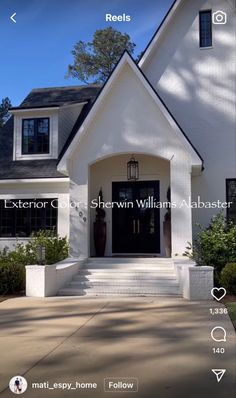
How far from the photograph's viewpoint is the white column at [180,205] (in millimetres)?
11320

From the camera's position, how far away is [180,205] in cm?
1147

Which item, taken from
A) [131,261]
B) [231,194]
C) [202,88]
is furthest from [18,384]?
[202,88]

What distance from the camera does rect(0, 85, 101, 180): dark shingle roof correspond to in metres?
13.2

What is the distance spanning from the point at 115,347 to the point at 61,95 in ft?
41.7

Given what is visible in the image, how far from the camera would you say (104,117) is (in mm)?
11945

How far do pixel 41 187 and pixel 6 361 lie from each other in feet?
29.1

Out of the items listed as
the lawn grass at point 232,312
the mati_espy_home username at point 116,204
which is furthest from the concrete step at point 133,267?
the lawn grass at point 232,312

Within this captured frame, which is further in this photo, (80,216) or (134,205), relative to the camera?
(134,205)

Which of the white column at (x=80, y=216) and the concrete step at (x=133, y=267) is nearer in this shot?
the concrete step at (x=133, y=267)

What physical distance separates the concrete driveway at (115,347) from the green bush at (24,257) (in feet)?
3.52

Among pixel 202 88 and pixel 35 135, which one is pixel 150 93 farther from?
pixel 35 135

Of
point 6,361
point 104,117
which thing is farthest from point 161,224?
point 6,361

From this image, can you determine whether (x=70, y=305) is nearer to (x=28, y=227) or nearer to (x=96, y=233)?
(x=96, y=233)

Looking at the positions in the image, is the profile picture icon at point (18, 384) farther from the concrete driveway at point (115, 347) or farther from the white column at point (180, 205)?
the white column at point (180, 205)
